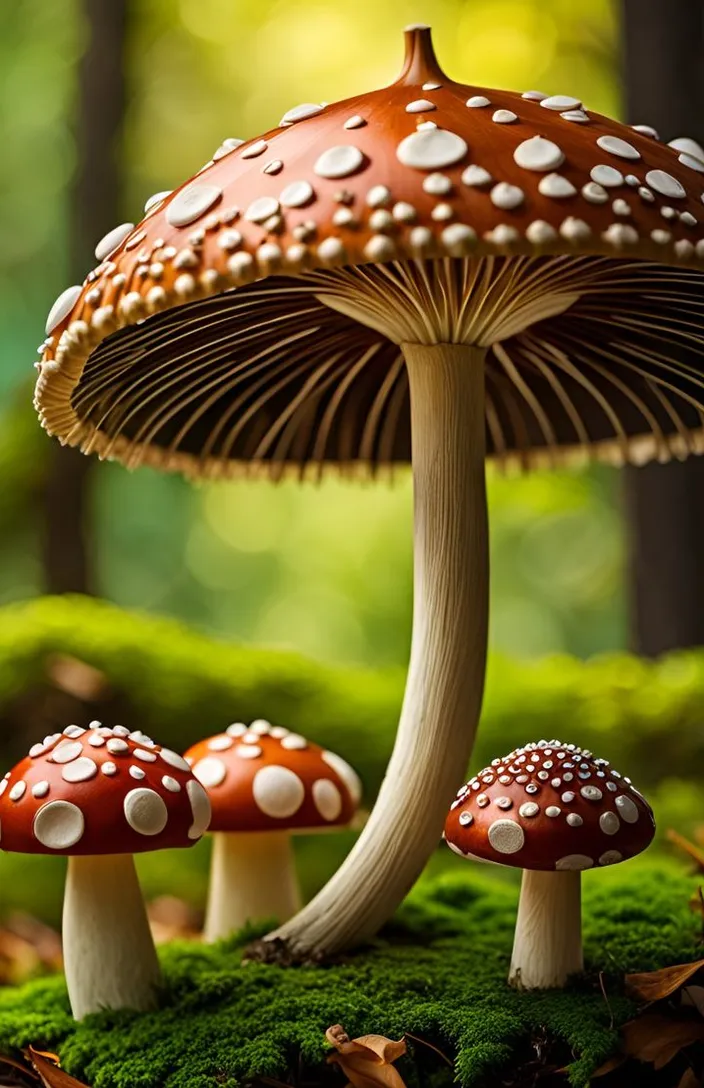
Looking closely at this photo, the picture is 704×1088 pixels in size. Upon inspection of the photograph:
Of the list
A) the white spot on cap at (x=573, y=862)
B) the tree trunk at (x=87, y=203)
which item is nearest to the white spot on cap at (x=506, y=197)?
the white spot on cap at (x=573, y=862)

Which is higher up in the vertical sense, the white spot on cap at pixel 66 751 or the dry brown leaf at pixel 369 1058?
the white spot on cap at pixel 66 751

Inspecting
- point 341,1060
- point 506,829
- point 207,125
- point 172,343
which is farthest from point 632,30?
point 207,125

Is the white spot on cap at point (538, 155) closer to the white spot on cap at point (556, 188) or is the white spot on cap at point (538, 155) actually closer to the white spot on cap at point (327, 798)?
the white spot on cap at point (556, 188)

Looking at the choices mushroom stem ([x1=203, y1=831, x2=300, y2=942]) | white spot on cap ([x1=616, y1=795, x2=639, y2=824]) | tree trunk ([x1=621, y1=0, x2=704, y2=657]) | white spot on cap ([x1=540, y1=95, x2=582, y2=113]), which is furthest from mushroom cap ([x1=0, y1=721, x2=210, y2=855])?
tree trunk ([x1=621, y1=0, x2=704, y2=657])

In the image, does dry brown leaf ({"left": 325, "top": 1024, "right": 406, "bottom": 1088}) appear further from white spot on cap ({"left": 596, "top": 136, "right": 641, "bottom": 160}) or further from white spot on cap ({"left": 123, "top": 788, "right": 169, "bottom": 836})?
white spot on cap ({"left": 596, "top": 136, "right": 641, "bottom": 160})

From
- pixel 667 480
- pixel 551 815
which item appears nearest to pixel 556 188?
pixel 551 815

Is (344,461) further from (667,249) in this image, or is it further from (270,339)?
(667,249)
